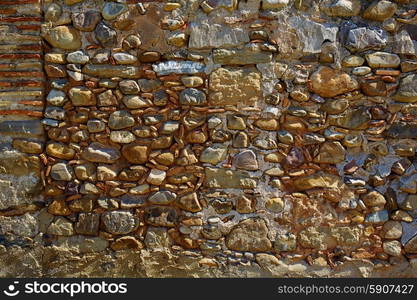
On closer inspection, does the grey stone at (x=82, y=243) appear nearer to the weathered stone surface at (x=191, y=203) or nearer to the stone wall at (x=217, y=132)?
the stone wall at (x=217, y=132)

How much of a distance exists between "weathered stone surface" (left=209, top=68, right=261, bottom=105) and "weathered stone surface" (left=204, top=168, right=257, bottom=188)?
0.47 m

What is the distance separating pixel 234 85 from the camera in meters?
2.75

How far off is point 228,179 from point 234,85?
2.02ft

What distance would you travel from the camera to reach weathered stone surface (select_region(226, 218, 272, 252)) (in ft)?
9.23

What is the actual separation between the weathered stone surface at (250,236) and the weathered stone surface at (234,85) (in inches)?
31.7

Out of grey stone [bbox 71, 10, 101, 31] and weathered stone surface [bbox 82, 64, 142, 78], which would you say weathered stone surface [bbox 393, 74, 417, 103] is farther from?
grey stone [bbox 71, 10, 101, 31]

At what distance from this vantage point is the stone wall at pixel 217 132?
2721mm

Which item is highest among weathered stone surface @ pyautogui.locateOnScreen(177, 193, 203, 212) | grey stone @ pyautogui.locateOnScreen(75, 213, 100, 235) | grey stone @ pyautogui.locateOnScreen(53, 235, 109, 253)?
weathered stone surface @ pyautogui.locateOnScreen(177, 193, 203, 212)

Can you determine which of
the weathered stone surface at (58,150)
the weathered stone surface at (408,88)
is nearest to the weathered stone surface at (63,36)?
the weathered stone surface at (58,150)

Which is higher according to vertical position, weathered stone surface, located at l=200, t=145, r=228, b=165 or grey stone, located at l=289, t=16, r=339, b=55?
grey stone, located at l=289, t=16, r=339, b=55

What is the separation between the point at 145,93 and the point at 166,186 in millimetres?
629

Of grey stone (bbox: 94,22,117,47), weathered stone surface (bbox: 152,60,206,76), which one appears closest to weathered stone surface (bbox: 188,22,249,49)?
weathered stone surface (bbox: 152,60,206,76)

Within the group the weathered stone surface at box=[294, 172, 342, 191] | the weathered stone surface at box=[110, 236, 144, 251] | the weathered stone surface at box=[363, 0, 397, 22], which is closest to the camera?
the weathered stone surface at box=[363, 0, 397, 22]

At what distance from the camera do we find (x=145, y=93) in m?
2.79
